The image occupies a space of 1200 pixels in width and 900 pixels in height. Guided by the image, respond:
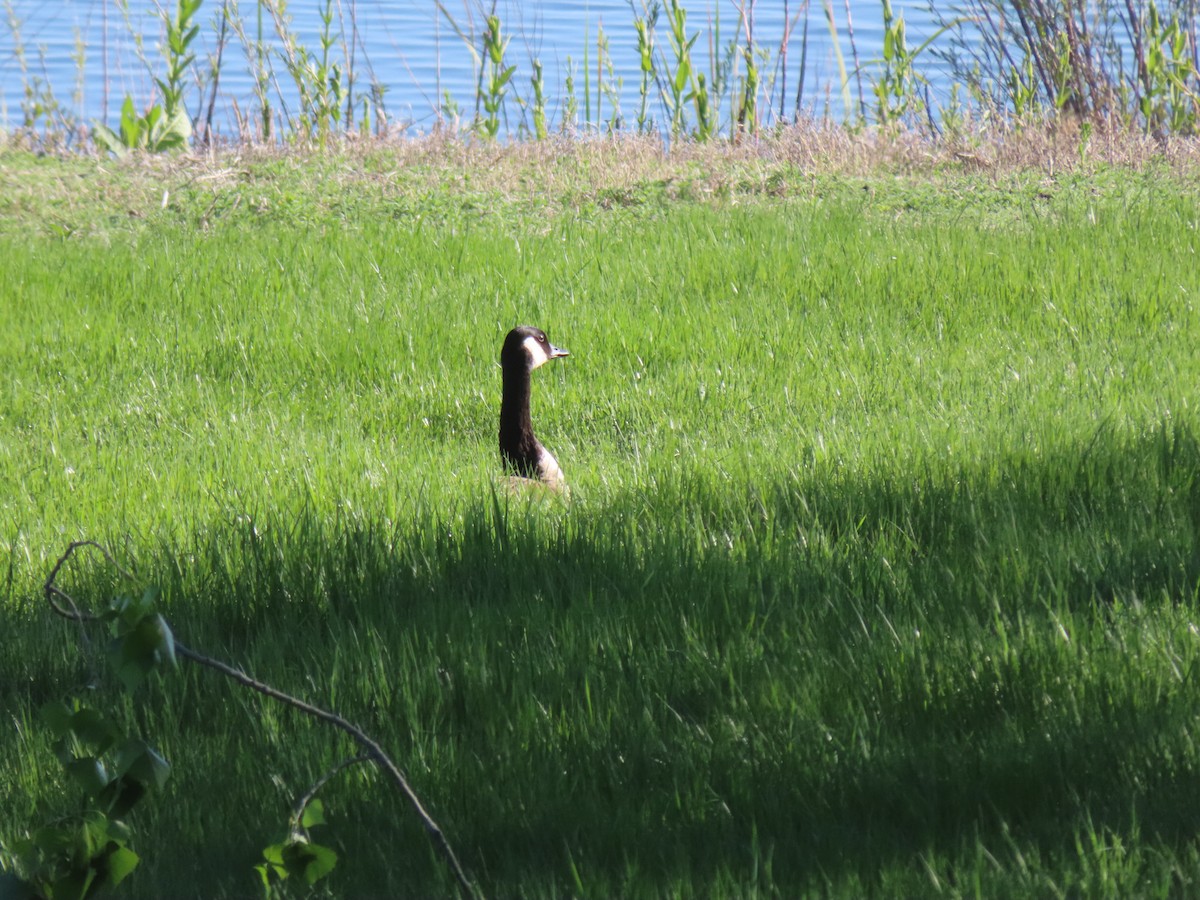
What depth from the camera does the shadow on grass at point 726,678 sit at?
97.6 inches

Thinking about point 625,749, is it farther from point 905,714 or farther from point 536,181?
point 536,181

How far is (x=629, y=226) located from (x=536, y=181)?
4.64ft

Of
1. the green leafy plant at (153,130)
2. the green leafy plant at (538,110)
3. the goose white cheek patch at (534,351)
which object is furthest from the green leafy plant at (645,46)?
the goose white cheek patch at (534,351)

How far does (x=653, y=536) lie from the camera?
154 inches

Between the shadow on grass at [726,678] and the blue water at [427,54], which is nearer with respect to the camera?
the shadow on grass at [726,678]

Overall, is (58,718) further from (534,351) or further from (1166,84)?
(1166,84)

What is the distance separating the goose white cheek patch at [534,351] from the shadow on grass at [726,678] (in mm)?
1037

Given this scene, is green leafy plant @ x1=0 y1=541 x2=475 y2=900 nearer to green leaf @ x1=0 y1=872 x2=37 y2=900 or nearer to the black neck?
green leaf @ x1=0 y1=872 x2=37 y2=900

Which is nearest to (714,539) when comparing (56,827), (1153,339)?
(56,827)

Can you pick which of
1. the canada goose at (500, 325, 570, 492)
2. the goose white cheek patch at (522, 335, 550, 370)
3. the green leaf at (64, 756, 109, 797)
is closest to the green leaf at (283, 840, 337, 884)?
the green leaf at (64, 756, 109, 797)

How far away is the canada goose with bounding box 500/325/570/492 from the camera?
193 inches

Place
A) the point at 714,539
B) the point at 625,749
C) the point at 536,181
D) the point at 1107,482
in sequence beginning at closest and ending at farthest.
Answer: the point at 625,749, the point at 714,539, the point at 1107,482, the point at 536,181

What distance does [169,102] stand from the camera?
405 inches

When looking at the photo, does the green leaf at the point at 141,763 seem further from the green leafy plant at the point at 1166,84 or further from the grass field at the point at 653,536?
the green leafy plant at the point at 1166,84
